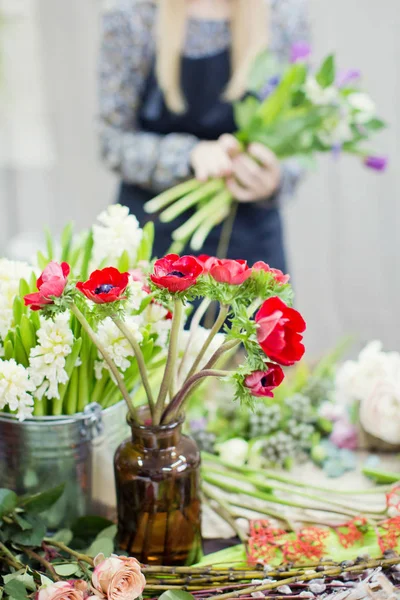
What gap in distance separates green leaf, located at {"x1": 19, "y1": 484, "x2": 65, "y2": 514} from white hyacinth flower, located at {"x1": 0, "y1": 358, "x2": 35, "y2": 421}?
4.3 inches

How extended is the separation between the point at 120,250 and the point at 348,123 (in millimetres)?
670

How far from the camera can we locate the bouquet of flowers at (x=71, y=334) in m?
0.57

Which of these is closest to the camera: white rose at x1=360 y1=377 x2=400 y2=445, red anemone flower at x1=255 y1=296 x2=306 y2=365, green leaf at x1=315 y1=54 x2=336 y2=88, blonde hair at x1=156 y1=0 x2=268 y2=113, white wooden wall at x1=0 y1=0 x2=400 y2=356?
red anemone flower at x1=255 y1=296 x2=306 y2=365

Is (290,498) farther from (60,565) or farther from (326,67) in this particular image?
(326,67)

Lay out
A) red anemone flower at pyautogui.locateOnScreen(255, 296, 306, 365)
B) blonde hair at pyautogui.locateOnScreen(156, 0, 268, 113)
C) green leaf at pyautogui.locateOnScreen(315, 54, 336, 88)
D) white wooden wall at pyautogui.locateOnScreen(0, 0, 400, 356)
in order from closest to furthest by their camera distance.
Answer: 1. red anemone flower at pyautogui.locateOnScreen(255, 296, 306, 365)
2. green leaf at pyautogui.locateOnScreen(315, 54, 336, 88)
3. blonde hair at pyautogui.locateOnScreen(156, 0, 268, 113)
4. white wooden wall at pyautogui.locateOnScreen(0, 0, 400, 356)

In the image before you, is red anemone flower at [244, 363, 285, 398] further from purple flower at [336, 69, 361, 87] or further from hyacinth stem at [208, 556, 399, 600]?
purple flower at [336, 69, 361, 87]

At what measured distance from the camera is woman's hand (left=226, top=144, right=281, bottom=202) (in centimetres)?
128

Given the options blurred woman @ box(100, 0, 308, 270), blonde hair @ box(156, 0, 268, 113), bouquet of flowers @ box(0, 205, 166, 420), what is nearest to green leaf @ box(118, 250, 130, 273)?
bouquet of flowers @ box(0, 205, 166, 420)

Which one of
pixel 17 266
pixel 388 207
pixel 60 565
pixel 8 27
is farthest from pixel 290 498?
pixel 8 27

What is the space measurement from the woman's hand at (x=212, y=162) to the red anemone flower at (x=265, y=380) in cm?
81

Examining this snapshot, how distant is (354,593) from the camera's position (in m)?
0.53

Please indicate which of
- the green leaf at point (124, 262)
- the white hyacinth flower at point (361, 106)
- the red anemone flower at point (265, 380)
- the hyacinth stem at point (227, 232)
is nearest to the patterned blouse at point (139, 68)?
the hyacinth stem at point (227, 232)

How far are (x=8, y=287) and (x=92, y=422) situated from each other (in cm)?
15

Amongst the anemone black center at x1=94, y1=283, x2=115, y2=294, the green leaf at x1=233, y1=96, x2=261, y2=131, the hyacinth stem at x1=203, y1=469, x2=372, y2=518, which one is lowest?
the hyacinth stem at x1=203, y1=469, x2=372, y2=518
